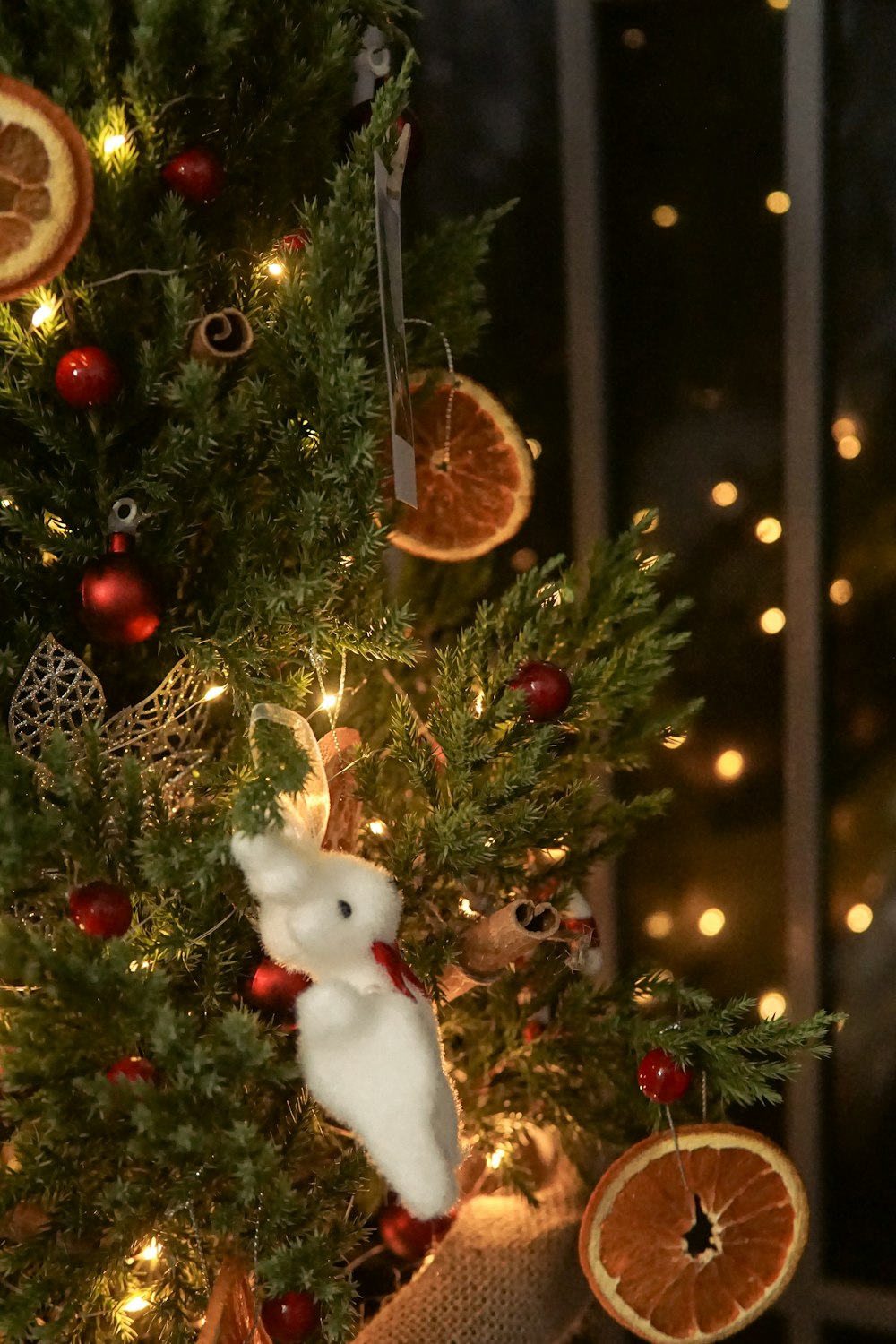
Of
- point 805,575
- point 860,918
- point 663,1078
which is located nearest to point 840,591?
point 805,575

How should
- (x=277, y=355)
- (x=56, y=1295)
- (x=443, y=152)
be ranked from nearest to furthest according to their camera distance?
1. (x=56, y=1295)
2. (x=277, y=355)
3. (x=443, y=152)

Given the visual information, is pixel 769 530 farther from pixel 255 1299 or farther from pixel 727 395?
pixel 255 1299

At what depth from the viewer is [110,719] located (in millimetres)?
726

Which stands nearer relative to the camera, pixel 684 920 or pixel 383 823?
pixel 383 823

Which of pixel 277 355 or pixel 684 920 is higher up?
pixel 277 355

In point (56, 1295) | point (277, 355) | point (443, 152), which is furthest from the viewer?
point (443, 152)

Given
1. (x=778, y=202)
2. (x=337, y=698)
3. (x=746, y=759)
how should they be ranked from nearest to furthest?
(x=337, y=698), (x=778, y=202), (x=746, y=759)

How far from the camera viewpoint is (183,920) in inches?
27.8

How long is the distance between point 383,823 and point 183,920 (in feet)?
0.59

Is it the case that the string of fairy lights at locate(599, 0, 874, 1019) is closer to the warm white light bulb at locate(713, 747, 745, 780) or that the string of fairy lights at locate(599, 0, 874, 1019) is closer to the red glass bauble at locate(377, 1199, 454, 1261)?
the warm white light bulb at locate(713, 747, 745, 780)

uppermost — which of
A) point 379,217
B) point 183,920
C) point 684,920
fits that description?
point 379,217

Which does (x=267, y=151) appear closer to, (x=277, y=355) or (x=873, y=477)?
(x=277, y=355)

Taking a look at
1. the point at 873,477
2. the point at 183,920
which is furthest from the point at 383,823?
the point at 873,477

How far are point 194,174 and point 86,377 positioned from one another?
16 centimetres
